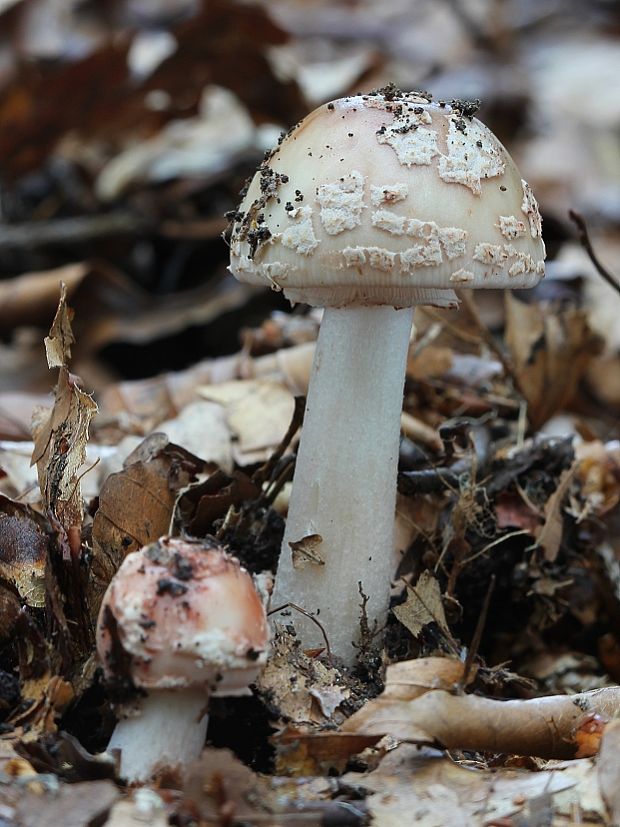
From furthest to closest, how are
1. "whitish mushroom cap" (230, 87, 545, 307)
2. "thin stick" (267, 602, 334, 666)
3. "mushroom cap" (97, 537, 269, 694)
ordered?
"thin stick" (267, 602, 334, 666), "whitish mushroom cap" (230, 87, 545, 307), "mushroom cap" (97, 537, 269, 694)

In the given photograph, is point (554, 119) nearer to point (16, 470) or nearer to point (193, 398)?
point (193, 398)

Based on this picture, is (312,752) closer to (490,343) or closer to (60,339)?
(60,339)

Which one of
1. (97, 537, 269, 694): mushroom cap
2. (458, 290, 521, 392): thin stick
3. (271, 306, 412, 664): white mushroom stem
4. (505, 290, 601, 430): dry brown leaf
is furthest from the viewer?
(505, 290, 601, 430): dry brown leaf

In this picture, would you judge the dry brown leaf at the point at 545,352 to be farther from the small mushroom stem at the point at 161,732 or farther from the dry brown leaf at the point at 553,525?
the small mushroom stem at the point at 161,732

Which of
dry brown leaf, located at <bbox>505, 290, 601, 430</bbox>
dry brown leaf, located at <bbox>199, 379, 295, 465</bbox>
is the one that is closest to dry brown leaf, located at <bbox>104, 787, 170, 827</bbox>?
dry brown leaf, located at <bbox>199, 379, 295, 465</bbox>

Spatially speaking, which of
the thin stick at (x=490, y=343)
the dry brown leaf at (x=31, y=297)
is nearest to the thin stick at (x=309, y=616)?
the thin stick at (x=490, y=343)

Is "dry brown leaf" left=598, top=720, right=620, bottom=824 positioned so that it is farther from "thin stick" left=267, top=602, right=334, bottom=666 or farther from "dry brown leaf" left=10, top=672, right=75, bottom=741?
"dry brown leaf" left=10, top=672, right=75, bottom=741

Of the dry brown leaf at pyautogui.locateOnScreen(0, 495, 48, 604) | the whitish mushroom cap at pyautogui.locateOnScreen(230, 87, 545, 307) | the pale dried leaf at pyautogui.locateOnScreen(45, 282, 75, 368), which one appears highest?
the whitish mushroom cap at pyautogui.locateOnScreen(230, 87, 545, 307)

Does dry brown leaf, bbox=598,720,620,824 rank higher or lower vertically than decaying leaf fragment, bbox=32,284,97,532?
lower

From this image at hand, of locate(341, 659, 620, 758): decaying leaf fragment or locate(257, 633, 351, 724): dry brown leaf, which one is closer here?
locate(341, 659, 620, 758): decaying leaf fragment
